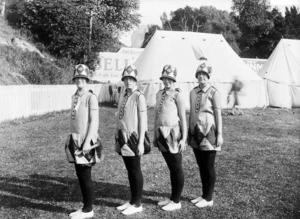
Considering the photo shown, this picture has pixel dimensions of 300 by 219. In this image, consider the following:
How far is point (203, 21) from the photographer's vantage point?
6059cm

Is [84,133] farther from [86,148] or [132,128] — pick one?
[132,128]

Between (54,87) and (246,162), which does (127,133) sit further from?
(54,87)

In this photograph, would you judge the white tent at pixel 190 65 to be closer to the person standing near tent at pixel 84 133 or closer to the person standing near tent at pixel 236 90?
the person standing near tent at pixel 236 90

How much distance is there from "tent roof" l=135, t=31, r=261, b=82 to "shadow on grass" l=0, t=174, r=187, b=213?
35.7 ft

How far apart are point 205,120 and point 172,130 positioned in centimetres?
44

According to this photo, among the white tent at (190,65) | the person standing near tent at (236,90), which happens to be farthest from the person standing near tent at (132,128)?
the person standing near tent at (236,90)

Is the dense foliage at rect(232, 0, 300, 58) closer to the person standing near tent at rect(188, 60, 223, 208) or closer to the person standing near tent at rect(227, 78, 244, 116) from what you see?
the person standing near tent at rect(227, 78, 244, 116)

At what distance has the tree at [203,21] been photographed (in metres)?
54.2

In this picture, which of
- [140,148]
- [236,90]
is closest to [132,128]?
[140,148]

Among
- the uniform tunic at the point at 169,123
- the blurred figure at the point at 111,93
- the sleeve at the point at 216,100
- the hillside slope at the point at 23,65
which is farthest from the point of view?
the blurred figure at the point at 111,93

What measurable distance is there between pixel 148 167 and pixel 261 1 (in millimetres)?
51605

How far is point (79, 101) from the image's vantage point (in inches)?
163

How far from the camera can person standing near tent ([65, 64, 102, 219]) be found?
408 centimetres

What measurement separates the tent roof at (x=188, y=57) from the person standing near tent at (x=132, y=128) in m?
11.9
